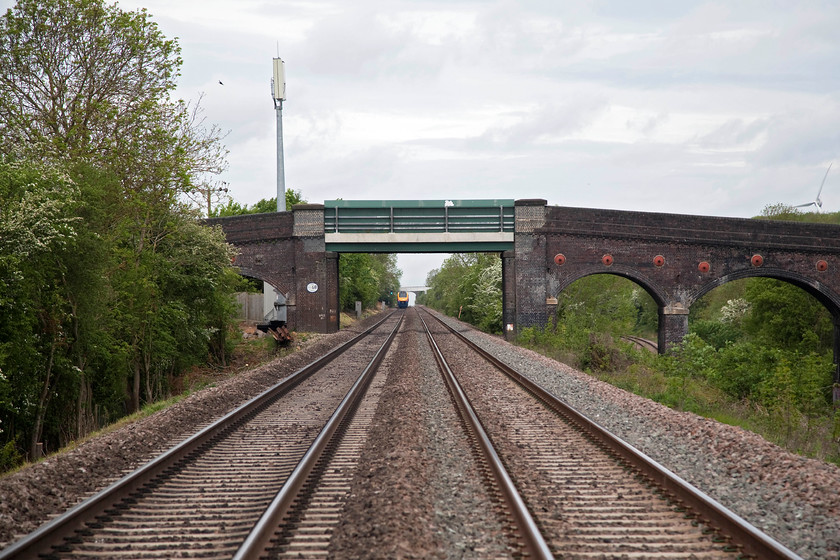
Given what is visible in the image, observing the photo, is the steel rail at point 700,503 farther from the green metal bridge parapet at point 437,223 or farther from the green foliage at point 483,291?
the green foliage at point 483,291

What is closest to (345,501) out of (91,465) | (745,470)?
(91,465)

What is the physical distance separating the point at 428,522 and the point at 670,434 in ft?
15.3

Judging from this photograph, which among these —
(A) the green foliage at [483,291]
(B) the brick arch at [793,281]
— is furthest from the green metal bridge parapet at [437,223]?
(A) the green foliage at [483,291]

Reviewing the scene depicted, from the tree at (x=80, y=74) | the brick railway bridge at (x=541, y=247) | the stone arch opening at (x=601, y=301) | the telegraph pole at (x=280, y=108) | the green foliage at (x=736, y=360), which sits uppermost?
the telegraph pole at (x=280, y=108)

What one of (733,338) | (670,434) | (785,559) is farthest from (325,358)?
(733,338)

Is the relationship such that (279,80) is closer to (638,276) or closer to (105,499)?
(638,276)

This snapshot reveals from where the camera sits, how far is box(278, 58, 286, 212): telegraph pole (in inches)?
1788

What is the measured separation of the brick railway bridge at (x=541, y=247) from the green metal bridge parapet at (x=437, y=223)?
46 mm

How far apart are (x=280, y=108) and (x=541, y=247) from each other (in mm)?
27193

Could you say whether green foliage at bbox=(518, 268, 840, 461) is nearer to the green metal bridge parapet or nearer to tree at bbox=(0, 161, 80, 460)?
the green metal bridge parapet

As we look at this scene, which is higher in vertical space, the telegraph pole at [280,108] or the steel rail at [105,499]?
the telegraph pole at [280,108]

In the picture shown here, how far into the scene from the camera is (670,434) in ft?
27.3

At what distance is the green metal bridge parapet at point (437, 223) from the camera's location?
29266mm

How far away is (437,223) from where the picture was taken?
96.4 feet
